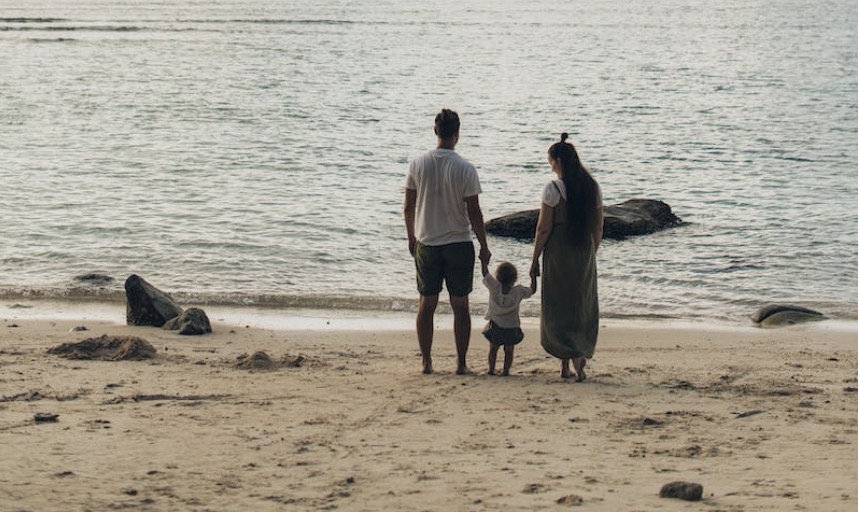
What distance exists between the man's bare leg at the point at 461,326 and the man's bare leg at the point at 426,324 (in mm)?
158

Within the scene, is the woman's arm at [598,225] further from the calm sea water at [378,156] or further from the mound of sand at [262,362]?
the calm sea water at [378,156]

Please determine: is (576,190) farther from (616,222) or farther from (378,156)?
(378,156)

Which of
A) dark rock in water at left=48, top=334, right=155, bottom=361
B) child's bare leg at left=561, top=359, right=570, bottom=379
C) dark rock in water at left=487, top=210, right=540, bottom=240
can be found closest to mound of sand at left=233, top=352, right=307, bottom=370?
dark rock in water at left=48, top=334, right=155, bottom=361

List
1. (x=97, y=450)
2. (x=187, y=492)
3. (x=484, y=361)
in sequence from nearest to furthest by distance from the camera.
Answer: (x=187, y=492)
(x=97, y=450)
(x=484, y=361)

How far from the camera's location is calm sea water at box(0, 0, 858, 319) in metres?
15.0

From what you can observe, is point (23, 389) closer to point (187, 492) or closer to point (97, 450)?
point (97, 450)

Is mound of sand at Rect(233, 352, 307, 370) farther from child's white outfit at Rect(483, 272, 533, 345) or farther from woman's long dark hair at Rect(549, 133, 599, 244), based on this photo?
woman's long dark hair at Rect(549, 133, 599, 244)

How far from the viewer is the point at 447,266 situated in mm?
8492

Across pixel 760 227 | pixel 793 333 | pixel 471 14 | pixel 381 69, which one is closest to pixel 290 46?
pixel 381 69

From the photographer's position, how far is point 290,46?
62938mm

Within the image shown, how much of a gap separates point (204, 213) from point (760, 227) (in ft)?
28.3

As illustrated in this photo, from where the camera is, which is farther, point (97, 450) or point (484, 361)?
point (484, 361)

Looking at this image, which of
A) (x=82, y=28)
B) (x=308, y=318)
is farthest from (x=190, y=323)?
(x=82, y=28)

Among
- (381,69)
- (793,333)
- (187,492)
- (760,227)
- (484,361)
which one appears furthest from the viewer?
(381,69)
